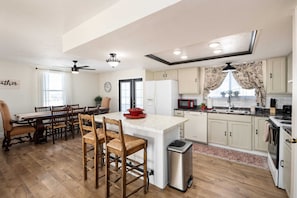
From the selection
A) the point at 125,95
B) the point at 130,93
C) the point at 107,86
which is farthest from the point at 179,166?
the point at 107,86

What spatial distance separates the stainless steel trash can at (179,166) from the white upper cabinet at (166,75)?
3.02m

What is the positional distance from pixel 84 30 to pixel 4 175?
2720 millimetres

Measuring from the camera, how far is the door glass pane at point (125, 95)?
5.71 m

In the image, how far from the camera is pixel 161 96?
4496 mm

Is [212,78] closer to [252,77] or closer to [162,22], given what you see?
[252,77]

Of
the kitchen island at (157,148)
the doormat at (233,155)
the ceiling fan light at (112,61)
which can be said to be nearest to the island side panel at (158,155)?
the kitchen island at (157,148)

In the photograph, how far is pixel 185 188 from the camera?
6.71 ft

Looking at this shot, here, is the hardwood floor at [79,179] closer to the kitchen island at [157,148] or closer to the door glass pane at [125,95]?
the kitchen island at [157,148]

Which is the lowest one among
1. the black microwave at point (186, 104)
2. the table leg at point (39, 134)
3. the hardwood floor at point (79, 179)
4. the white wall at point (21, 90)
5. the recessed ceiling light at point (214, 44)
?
the hardwood floor at point (79, 179)

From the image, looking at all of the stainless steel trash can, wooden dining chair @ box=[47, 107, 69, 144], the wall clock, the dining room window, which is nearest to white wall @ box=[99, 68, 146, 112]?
the wall clock

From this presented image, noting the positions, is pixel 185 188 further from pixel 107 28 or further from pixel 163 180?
pixel 107 28

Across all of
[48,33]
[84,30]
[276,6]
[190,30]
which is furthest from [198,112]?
[48,33]

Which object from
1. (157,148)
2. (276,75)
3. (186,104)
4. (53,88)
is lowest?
(157,148)

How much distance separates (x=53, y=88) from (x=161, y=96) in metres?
4.03
